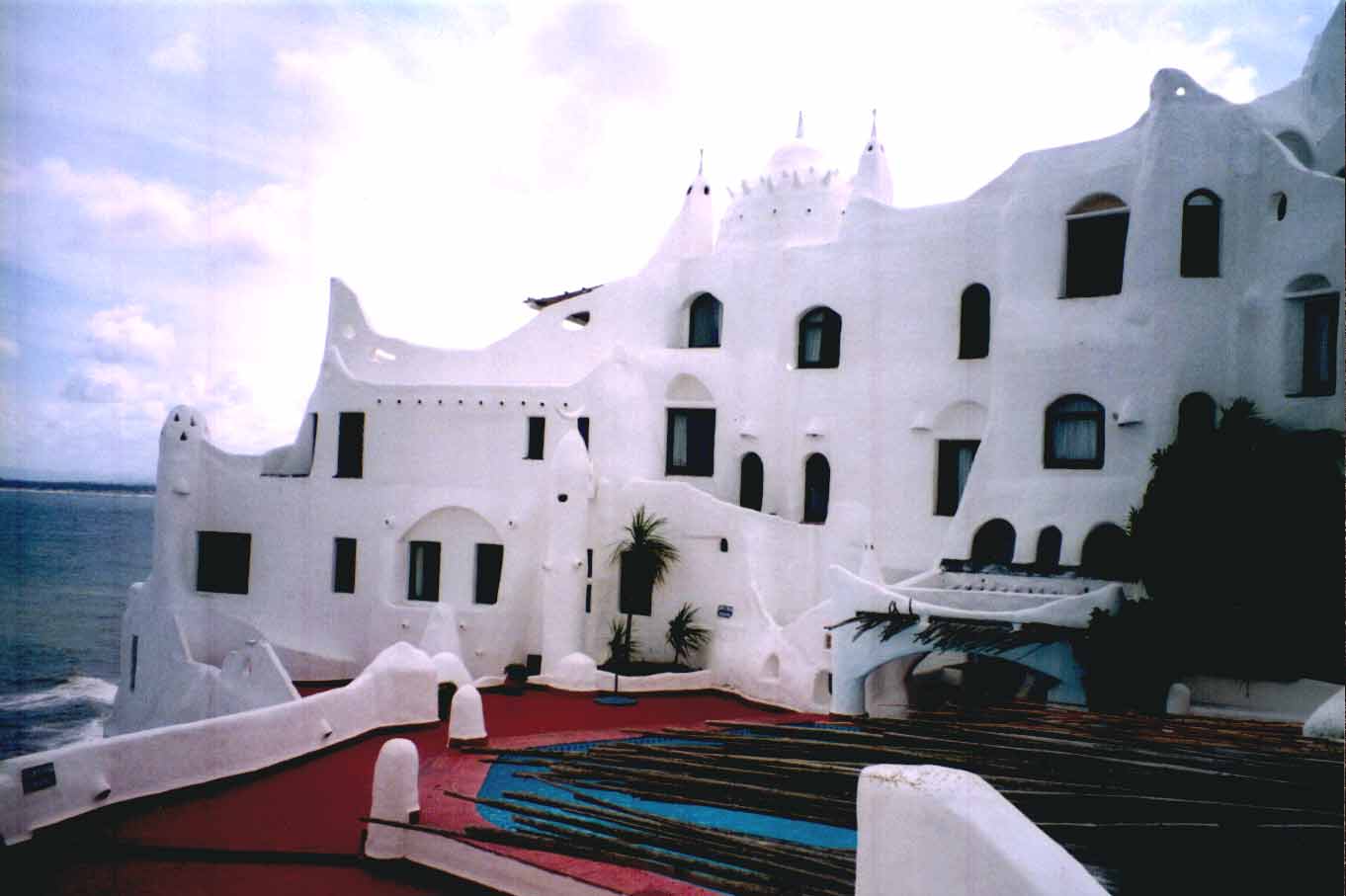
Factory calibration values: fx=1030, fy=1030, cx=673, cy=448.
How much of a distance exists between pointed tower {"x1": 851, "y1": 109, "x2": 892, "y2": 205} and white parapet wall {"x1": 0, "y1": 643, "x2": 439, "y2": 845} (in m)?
15.8

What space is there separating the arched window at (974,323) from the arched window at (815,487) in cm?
424

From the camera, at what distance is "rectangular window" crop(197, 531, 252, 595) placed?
2628 centimetres

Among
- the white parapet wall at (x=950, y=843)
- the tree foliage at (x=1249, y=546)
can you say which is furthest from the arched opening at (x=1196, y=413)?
the white parapet wall at (x=950, y=843)

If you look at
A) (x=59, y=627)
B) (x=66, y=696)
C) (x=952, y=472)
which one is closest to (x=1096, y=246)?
(x=952, y=472)

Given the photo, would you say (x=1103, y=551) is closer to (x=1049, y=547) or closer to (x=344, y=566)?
(x=1049, y=547)

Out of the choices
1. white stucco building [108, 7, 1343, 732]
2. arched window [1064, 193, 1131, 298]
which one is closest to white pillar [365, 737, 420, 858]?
white stucco building [108, 7, 1343, 732]

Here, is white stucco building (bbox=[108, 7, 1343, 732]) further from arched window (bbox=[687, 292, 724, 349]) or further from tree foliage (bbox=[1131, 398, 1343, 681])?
tree foliage (bbox=[1131, 398, 1343, 681])

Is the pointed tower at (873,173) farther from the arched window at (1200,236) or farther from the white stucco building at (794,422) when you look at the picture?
the arched window at (1200,236)

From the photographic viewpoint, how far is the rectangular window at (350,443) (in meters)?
26.6

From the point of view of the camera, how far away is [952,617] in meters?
16.7

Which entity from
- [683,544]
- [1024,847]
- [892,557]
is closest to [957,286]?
[892,557]

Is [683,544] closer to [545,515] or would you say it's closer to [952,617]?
[545,515]

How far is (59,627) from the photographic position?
61.7 metres

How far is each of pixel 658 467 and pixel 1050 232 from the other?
35.4ft
